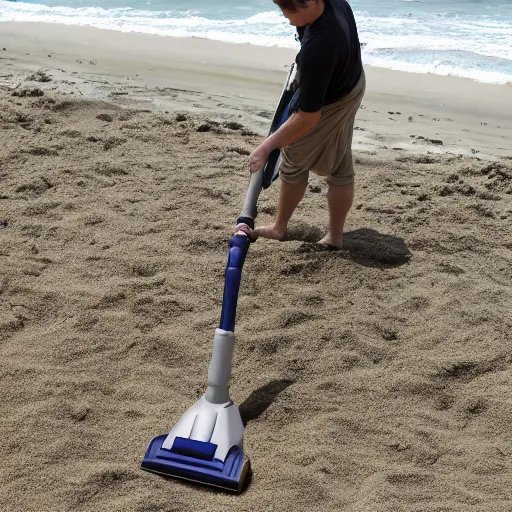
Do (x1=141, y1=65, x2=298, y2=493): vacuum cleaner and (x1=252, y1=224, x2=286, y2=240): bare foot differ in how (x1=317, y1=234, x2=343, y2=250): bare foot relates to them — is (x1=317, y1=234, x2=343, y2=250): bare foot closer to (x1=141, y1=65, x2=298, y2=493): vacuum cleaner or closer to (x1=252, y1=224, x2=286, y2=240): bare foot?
(x1=252, y1=224, x2=286, y2=240): bare foot

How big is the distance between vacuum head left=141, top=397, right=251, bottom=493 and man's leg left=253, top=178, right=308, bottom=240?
1346mm

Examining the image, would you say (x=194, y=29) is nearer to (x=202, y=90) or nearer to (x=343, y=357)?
(x=202, y=90)

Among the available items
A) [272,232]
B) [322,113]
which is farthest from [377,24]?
[322,113]

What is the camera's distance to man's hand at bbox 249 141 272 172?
9.98 ft

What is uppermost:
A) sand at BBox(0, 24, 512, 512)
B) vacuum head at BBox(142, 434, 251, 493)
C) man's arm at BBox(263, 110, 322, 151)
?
man's arm at BBox(263, 110, 322, 151)

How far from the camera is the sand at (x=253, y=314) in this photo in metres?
2.33

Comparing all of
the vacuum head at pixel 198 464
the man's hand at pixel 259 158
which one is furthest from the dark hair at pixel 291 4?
the vacuum head at pixel 198 464

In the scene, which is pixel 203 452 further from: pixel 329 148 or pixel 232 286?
pixel 329 148

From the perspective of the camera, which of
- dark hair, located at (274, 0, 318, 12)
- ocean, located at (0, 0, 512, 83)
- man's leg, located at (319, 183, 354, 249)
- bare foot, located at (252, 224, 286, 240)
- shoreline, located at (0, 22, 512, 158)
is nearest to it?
dark hair, located at (274, 0, 318, 12)

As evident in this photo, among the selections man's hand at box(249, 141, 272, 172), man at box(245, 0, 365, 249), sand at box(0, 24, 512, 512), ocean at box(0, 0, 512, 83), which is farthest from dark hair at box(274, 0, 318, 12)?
ocean at box(0, 0, 512, 83)

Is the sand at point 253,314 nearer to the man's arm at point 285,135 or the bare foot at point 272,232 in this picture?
the bare foot at point 272,232

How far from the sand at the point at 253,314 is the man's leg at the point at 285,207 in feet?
0.32

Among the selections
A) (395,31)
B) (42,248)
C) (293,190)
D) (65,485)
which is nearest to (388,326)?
(293,190)

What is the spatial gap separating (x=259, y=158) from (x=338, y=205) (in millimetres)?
711
